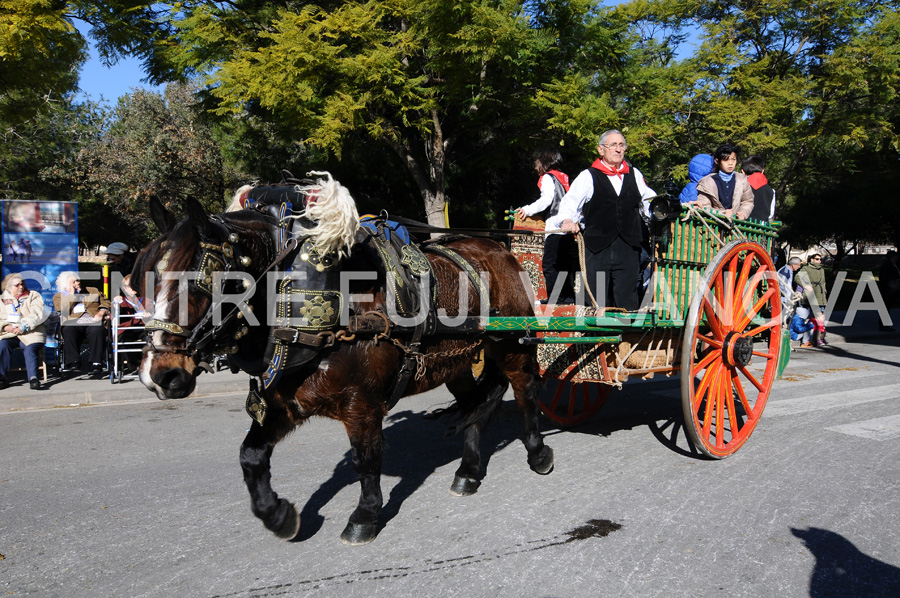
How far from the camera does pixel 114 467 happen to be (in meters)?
5.27

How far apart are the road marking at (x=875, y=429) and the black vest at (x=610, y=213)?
3074 millimetres

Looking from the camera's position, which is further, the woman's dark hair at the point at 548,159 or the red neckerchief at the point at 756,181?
the red neckerchief at the point at 756,181

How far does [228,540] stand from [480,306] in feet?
6.75

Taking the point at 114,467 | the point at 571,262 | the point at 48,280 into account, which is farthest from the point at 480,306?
the point at 48,280

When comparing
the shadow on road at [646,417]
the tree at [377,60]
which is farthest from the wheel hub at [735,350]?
the tree at [377,60]

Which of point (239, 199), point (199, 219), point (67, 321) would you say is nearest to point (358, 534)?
point (199, 219)

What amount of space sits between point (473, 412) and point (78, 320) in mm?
7160

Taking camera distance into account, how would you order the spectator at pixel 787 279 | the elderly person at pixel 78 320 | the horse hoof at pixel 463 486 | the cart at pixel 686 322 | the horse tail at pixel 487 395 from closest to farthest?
the horse hoof at pixel 463 486 → the cart at pixel 686 322 → the horse tail at pixel 487 395 → the spectator at pixel 787 279 → the elderly person at pixel 78 320

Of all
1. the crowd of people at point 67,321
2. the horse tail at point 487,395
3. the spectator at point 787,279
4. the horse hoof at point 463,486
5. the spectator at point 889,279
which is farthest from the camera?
the spectator at point 889,279

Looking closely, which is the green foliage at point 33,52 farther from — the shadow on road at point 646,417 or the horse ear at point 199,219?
the shadow on road at point 646,417

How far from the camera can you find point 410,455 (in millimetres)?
5441

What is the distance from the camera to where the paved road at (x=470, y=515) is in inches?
131

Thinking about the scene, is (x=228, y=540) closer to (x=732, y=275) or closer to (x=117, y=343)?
(x=732, y=275)

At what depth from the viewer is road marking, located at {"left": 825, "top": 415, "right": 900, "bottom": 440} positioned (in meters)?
6.05
